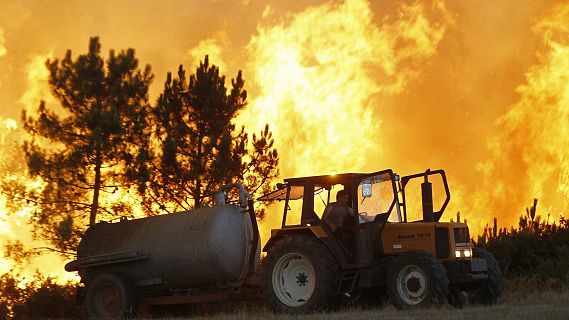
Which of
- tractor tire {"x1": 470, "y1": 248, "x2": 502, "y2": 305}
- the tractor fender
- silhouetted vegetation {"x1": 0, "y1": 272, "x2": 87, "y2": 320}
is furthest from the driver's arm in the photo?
silhouetted vegetation {"x1": 0, "y1": 272, "x2": 87, "y2": 320}

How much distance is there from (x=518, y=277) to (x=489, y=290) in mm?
5076

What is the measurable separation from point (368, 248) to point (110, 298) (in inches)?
248

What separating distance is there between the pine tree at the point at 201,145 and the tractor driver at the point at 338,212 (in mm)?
8085

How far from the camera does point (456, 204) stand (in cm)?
2786

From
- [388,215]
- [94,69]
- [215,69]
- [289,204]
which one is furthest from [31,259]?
[388,215]

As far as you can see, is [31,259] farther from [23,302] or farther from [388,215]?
[388,215]

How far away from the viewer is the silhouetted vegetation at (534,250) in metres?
19.5

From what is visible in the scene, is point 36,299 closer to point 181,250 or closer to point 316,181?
point 181,250

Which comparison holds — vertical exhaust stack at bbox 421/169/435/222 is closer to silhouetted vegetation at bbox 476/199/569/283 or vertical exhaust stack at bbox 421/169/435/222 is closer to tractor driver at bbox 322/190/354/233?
tractor driver at bbox 322/190/354/233

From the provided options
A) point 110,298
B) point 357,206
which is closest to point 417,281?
point 357,206

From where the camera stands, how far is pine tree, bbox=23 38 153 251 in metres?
22.2

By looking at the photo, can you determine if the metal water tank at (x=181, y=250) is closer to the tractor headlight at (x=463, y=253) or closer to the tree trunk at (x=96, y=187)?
the tree trunk at (x=96, y=187)

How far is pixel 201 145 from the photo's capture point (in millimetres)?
24156

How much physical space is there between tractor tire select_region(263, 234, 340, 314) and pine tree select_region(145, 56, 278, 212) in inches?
306
